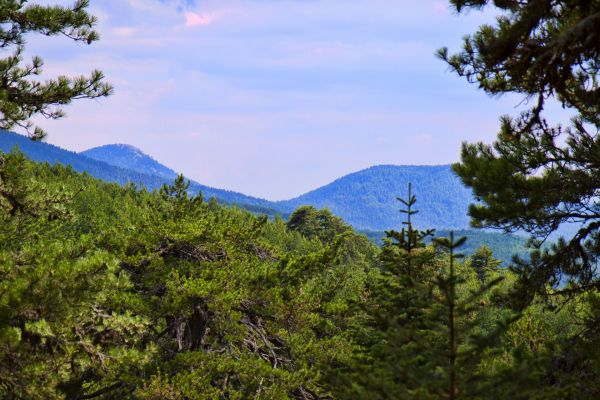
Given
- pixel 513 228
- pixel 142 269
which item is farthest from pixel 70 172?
pixel 513 228

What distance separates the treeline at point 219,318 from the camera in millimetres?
7148

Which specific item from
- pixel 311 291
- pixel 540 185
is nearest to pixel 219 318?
pixel 311 291

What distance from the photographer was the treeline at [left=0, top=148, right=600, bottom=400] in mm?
7148

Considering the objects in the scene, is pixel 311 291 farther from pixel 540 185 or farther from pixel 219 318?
pixel 540 185

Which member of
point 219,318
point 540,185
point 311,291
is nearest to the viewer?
Result: point 540,185

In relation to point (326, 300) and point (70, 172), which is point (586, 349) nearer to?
point (326, 300)

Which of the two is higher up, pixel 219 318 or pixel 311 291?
pixel 311 291

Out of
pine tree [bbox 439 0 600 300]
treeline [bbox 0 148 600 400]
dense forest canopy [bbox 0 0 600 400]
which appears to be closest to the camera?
dense forest canopy [bbox 0 0 600 400]

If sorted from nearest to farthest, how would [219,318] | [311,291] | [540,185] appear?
[540,185], [219,318], [311,291]

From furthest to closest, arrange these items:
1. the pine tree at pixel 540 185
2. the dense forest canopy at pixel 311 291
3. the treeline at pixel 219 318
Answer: the pine tree at pixel 540 185
the treeline at pixel 219 318
the dense forest canopy at pixel 311 291

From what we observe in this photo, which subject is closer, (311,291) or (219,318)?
(219,318)

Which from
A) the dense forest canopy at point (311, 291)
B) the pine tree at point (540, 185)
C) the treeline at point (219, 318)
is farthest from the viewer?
the pine tree at point (540, 185)

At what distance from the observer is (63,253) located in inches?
434

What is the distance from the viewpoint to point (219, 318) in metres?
15.6
